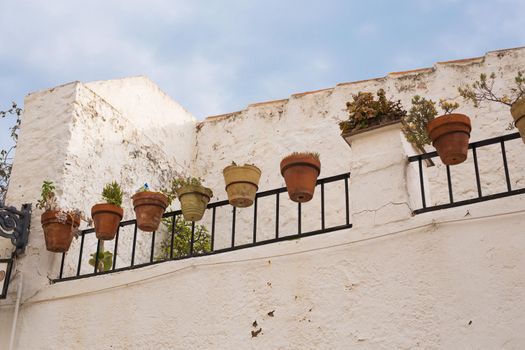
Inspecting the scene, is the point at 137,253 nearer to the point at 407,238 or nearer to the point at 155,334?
the point at 155,334

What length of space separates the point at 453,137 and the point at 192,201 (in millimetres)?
2150

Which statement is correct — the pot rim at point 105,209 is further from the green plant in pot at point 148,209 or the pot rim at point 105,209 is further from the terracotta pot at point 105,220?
the green plant in pot at point 148,209

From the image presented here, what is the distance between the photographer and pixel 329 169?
24.6ft

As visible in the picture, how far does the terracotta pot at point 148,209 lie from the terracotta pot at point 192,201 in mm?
241

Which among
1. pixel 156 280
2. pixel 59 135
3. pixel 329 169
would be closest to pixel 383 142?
pixel 156 280

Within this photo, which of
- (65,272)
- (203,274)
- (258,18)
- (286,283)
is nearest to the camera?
(286,283)

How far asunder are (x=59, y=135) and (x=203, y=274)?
2.54m

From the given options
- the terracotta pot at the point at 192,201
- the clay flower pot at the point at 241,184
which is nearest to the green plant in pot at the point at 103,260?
the terracotta pot at the point at 192,201

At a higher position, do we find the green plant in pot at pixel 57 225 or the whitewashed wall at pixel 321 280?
the green plant in pot at pixel 57 225

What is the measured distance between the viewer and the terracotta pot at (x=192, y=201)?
5184 mm

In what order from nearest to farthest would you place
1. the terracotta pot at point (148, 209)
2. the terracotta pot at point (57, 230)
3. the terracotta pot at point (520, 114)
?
the terracotta pot at point (520, 114) < the terracotta pot at point (148, 209) < the terracotta pot at point (57, 230)

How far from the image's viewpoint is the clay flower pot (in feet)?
16.3

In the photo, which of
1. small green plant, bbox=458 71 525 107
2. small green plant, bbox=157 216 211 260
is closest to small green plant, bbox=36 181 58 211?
small green plant, bbox=157 216 211 260

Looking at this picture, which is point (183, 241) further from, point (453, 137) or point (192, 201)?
point (453, 137)
